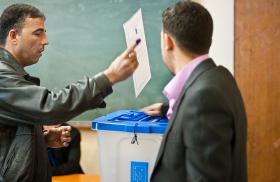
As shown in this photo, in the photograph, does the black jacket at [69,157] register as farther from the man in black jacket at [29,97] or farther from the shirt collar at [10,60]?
the shirt collar at [10,60]

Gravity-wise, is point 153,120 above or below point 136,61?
below

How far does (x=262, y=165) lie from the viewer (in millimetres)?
2410

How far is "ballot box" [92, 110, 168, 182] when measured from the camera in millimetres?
1494

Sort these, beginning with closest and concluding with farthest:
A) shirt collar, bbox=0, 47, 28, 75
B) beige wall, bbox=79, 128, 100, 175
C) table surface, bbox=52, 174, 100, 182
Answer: shirt collar, bbox=0, 47, 28, 75
table surface, bbox=52, 174, 100, 182
beige wall, bbox=79, 128, 100, 175

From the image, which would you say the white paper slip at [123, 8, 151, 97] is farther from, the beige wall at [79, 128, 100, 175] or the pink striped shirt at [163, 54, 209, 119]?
the beige wall at [79, 128, 100, 175]

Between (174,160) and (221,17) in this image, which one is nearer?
(174,160)

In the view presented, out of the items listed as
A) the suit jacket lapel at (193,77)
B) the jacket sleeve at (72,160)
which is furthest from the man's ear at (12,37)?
the jacket sleeve at (72,160)

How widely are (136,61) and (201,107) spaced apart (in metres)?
0.45

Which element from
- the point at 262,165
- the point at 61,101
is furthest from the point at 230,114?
the point at 262,165

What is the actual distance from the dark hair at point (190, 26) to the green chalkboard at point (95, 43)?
1660 mm

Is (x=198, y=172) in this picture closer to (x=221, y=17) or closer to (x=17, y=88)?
(x=17, y=88)

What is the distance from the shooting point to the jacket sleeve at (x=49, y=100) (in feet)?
4.23

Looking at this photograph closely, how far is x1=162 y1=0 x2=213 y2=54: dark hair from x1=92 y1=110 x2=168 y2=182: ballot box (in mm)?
472

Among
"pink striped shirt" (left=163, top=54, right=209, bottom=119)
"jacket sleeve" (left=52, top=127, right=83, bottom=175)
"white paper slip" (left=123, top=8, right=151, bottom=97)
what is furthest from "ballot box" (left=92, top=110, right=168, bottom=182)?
"jacket sleeve" (left=52, top=127, right=83, bottom=175)
